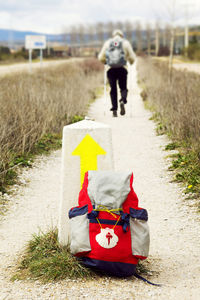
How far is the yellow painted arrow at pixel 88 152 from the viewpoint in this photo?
368 centimetres

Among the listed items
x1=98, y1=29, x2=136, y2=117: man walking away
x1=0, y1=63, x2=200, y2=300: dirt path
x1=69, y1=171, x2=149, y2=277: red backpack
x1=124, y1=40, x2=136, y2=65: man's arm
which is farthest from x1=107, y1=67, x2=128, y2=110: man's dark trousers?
x1=69, y1=171, x2=149, y2=277: red backpack

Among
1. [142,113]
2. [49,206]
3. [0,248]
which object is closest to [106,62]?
[142,113]

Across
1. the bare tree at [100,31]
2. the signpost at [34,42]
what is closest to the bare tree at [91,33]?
the bare tree at [100,31]

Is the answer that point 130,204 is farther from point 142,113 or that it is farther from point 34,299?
point 142,113

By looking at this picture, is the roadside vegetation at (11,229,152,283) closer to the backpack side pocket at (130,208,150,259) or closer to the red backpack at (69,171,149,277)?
the red backpack at (69,171,149,277)

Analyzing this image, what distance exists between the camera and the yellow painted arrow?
3676 mm

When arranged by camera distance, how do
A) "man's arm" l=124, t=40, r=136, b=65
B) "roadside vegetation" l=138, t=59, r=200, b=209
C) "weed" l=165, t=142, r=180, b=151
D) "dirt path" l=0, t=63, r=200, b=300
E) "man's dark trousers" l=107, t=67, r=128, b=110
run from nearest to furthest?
"dirt path" l=0, t=63, r=200, b=300 < "roadside vegetation" l=138, t=59, r=200, b=209 < "weed" l=165, t=142, r=180, b=151 < "man's arm" l=124, t=40, r=136, b=65 < "man's dark trousers" l=107, t=67, r=128, b=110

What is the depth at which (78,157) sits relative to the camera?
3715 mm

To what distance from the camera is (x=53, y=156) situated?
26.6 feet

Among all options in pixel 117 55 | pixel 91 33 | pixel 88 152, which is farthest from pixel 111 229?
pixel 91 33

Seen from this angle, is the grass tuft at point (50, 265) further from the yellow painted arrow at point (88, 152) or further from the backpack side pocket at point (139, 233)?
the yellow painted arrow at point (88, 152)

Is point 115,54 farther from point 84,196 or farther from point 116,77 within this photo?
point 84,196

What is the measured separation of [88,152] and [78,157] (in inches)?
3.6

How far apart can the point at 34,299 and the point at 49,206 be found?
2351mm
